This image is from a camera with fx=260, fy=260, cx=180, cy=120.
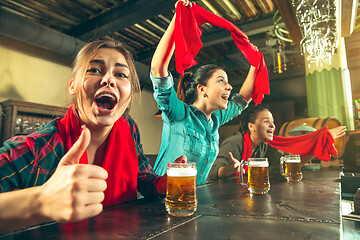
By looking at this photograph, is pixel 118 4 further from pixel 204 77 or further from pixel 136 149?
pixel 136 149

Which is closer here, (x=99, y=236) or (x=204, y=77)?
(x=99, y=236)

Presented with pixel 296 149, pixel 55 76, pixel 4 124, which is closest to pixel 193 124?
pixel 296 149

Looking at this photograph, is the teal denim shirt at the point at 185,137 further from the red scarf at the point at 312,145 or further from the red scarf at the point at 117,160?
the red scarf at the point at 312,145

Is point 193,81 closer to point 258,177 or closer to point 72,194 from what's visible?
point 258,177

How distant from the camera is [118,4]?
386 cm

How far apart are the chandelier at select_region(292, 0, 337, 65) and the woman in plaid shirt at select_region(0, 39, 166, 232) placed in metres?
1.65

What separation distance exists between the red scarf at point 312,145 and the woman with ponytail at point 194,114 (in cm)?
84

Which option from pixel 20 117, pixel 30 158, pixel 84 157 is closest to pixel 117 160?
pixel 84 157

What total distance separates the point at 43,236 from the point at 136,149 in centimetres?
86

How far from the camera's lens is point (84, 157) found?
108 centimetres

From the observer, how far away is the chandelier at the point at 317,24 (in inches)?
91.4

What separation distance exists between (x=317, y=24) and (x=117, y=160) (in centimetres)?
245

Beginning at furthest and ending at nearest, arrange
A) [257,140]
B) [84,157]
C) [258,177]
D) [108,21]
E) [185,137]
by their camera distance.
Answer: [108,21] < [257,140] < [185,137] < [258,177] < [84,157]

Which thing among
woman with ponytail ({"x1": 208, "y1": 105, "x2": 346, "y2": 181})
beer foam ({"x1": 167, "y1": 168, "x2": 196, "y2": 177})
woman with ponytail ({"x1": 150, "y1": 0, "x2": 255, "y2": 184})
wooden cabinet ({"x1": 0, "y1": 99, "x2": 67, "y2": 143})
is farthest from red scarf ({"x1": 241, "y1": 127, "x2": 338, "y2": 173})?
wooden cabinet ({"x1": 0, "y1": 99, "x2": 67, "y2": 143})
